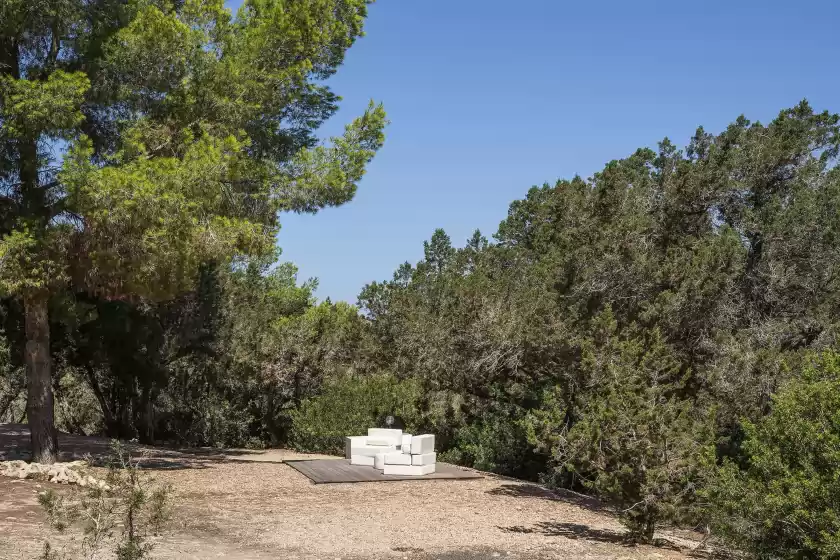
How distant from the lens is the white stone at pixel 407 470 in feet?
46.5

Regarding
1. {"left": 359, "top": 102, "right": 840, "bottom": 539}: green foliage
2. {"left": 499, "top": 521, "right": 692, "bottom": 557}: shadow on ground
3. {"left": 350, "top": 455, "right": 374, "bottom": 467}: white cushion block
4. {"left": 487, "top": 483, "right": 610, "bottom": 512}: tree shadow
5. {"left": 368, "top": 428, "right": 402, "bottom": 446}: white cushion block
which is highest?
{"left": 359, "top": 102, "right": 840, "bottom": 539}: green foliage

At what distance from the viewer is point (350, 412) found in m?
18.4

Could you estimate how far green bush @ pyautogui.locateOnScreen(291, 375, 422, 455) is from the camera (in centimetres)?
1825

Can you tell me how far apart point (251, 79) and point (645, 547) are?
9.60 metres

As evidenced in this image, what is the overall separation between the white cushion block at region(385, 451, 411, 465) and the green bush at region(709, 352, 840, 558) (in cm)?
716

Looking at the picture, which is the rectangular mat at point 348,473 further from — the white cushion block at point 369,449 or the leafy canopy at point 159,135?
the leafy canopy at point 159,135

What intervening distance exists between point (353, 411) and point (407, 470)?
4.42 m

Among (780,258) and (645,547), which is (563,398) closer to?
(780,258)

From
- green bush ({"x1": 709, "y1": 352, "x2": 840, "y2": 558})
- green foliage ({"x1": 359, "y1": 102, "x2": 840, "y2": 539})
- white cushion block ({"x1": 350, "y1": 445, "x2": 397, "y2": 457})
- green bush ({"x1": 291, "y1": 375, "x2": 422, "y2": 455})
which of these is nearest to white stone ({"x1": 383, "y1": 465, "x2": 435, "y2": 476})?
white cushion block ({"x1": 350, "y1": 445, "x2": 397, "y2": 457})

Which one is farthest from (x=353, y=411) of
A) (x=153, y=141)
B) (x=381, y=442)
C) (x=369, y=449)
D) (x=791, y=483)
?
(x=791, y=483)

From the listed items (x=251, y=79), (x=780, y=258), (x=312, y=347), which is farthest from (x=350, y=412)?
(x=780, y=258)

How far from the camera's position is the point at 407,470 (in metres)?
14.2

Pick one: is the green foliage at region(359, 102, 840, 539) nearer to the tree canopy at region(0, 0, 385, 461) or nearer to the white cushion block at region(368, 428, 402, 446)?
the white cushion block at region(368, 428, 402, 446)

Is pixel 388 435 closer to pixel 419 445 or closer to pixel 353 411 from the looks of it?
pixel 419 445
